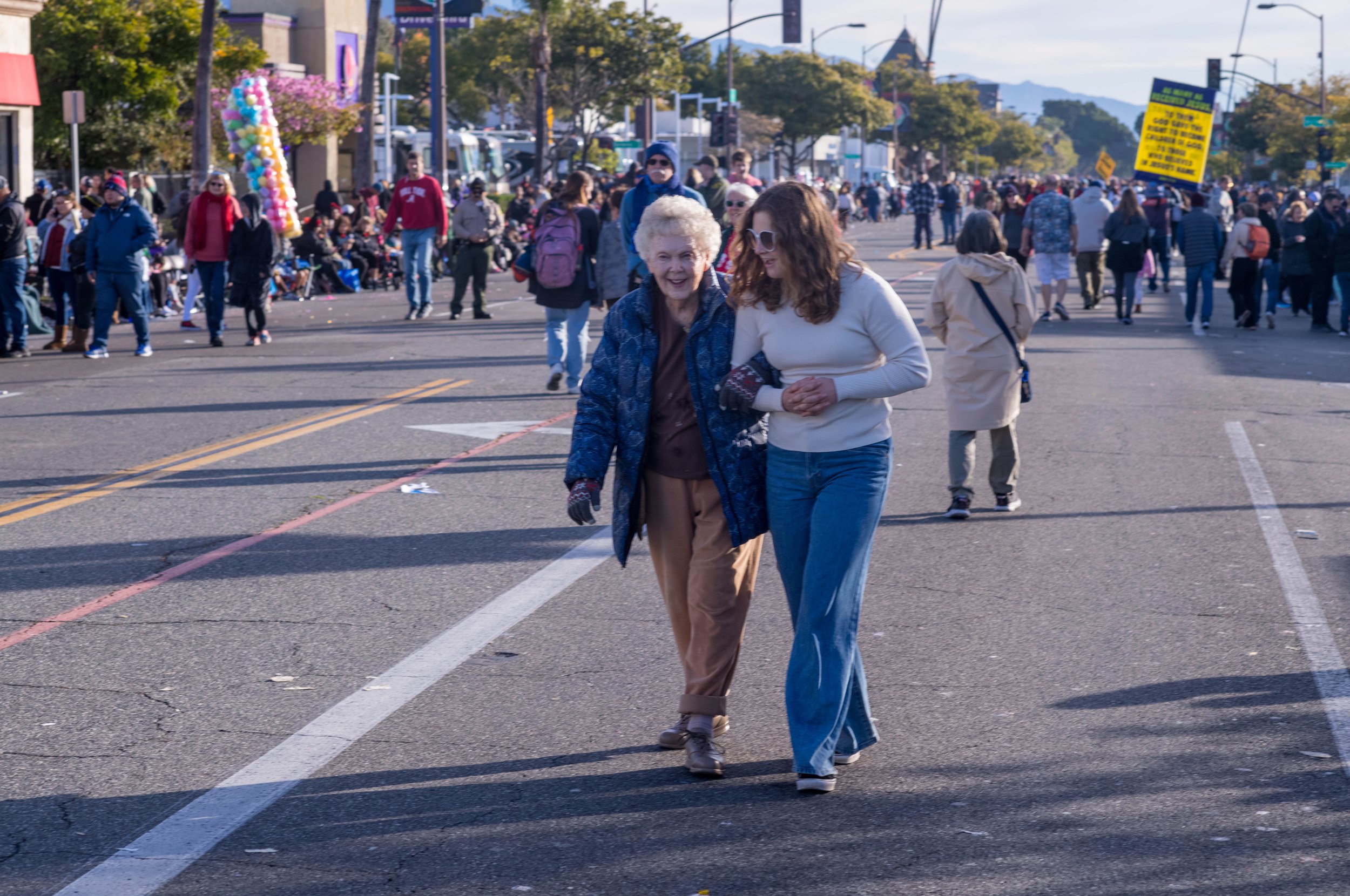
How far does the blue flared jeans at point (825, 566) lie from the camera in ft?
15.0

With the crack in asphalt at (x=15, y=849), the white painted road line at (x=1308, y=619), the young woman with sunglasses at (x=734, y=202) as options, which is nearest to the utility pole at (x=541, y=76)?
the young woman with sunglasses at (x=734, y=202)

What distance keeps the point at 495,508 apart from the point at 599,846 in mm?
4801

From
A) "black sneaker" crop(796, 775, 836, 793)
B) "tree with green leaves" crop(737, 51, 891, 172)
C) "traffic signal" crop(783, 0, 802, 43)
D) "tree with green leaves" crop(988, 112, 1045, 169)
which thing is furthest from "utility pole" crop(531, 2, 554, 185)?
"tree with green leaves" crop(988, 112, 1045, 169)

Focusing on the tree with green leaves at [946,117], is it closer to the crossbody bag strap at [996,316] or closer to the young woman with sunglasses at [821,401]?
the crossbody bag strap at [996,316]

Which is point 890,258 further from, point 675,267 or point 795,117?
point 795,117

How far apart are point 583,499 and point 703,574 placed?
1.39 ft

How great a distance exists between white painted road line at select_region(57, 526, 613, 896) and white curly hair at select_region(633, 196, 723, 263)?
1.82 m

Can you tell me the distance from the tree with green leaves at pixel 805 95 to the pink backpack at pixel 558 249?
281ft

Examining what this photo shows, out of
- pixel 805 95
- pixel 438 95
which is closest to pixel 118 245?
pixel 438 95

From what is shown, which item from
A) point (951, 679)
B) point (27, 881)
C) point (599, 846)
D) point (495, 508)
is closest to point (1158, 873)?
point (599, 846)

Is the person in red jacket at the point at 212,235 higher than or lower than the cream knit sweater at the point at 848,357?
higher

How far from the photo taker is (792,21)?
53.8 metres

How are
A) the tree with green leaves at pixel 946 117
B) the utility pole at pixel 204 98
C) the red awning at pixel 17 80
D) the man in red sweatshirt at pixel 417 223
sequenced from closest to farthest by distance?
1. the man in red sweatshirt at pixel 417 223
2. the utility pole at pixel 204 98
3. the red awning at pixel 17 80
4. the tree with green leaves at pixel 946 117

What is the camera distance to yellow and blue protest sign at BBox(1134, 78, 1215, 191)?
1111 inches
